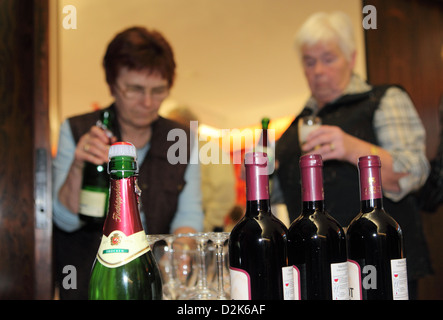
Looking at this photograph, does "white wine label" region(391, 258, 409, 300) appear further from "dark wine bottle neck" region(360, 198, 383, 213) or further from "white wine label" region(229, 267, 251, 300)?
"white wine label" region(229, 267, 251, 300)

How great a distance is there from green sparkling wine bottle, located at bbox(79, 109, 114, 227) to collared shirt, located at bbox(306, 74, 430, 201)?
2.07 feet

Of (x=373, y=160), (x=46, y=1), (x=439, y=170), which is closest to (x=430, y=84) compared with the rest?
(x=439, y=170)

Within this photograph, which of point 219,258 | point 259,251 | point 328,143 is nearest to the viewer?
point 259,251

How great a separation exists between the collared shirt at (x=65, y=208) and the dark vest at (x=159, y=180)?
15 millimetres

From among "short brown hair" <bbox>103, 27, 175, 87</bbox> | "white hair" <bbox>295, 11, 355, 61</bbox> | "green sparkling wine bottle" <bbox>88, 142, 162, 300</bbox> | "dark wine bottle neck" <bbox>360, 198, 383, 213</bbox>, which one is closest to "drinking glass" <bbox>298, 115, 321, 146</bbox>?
"white hair" <bbox>295, 11, 355, 61</bbox>

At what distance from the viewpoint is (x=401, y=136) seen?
109 cm

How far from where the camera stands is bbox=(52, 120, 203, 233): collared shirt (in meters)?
1.14

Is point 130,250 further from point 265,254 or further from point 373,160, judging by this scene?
point 373,160

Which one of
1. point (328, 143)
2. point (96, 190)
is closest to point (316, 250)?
point (328, 143)

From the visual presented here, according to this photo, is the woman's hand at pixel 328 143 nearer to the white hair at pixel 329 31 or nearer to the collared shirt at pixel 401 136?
the collared shirt at pixel 401 136

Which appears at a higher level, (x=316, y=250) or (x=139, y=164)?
(x=139, y=164)

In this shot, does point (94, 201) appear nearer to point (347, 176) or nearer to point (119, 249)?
point (119, 249)

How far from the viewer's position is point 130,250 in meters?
0.49
